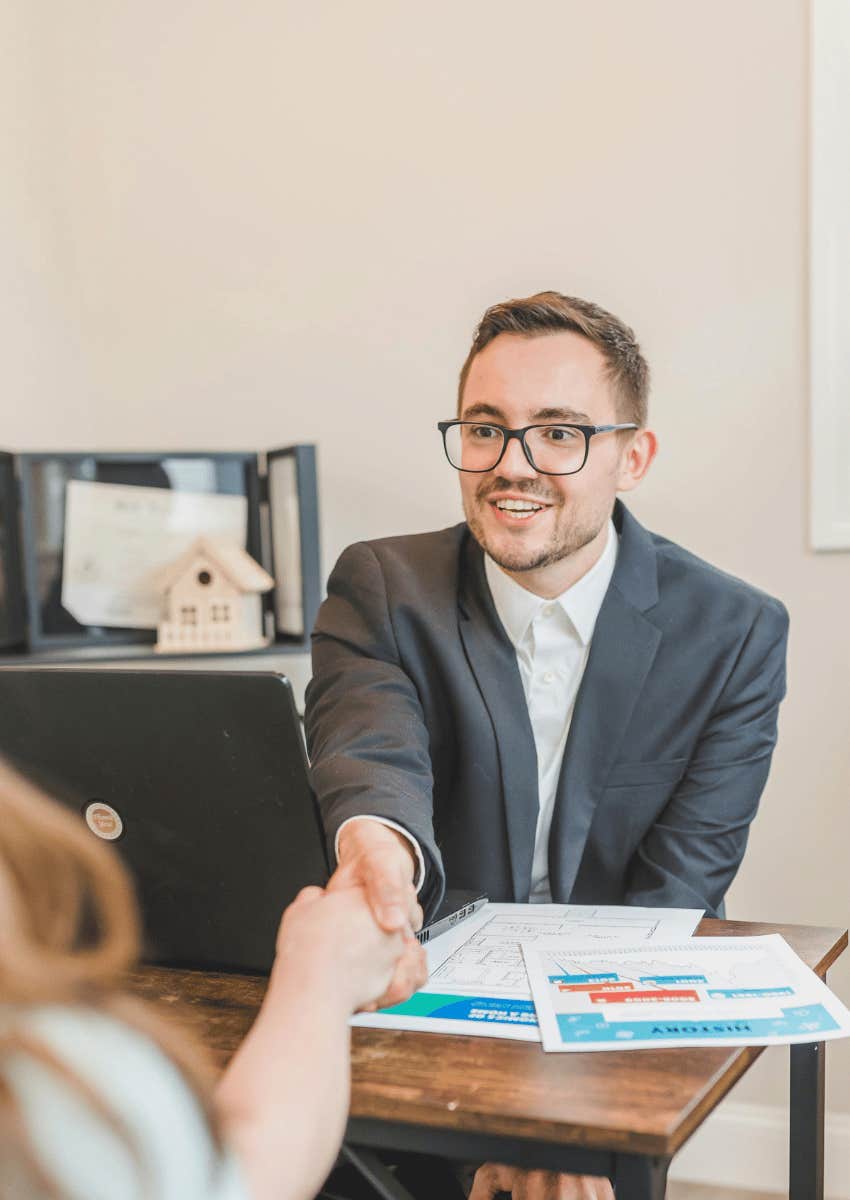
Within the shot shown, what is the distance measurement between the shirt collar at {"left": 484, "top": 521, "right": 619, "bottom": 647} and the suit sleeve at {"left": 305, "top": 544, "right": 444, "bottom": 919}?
6.0 inches

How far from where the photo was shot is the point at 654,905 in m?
1.59

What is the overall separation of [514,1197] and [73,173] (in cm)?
221

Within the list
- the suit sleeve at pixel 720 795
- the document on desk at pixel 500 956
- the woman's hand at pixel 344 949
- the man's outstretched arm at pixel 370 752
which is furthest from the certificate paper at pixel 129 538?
the woman's hand at pixel 344 949

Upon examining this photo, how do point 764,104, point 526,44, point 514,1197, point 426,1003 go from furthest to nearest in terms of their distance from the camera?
point 526,44
point 764,104
point 514,1197
point 426,1003

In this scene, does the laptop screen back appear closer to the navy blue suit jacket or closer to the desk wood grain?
the desk wood grain

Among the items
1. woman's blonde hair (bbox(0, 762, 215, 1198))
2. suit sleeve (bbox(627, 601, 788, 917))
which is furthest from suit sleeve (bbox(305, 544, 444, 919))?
woman's blonde hair (bbox(0, 762, 215, 1198))

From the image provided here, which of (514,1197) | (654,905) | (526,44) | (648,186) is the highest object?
(526,44)

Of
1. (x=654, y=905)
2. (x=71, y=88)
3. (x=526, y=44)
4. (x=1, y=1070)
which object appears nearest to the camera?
(x=1, y=1070)

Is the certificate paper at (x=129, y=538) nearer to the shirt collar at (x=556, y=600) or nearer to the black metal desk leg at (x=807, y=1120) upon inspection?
the shirt collar at (x=556, y=600)

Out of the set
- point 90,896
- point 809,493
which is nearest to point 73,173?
point 809,493

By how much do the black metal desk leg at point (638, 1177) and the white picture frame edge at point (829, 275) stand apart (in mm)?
1532

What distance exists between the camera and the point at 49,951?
64 cm

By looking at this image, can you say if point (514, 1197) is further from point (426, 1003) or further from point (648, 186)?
point (648, 186)

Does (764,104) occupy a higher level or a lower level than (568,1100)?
higher
